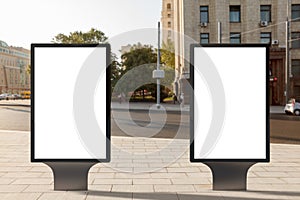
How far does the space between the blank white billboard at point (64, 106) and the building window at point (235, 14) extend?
34.3m

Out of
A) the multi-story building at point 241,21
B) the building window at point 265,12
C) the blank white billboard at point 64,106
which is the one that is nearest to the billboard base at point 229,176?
the blank white billboard at point 64,106

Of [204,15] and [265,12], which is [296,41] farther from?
[204,15]

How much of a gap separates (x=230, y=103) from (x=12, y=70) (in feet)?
322

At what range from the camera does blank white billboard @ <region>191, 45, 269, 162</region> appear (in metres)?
5.27

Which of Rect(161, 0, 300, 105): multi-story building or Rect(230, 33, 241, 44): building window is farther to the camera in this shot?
Rect(230, 33, 241, 44): building window

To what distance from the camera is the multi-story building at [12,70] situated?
90062 millimetres

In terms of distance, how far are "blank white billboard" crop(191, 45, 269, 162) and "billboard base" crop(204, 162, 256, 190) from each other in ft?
0.56

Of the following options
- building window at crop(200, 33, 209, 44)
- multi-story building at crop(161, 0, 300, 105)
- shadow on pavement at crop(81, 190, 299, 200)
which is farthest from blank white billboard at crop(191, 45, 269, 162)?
building window at crop(200, 33, 209, 44)

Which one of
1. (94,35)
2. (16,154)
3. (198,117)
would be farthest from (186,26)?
(198,117)

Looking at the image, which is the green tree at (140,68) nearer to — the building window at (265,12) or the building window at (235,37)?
the building window at (235,37)

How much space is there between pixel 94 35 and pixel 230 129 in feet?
138

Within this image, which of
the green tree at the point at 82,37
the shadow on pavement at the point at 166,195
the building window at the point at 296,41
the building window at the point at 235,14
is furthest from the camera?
the green tree at the point at 82,37

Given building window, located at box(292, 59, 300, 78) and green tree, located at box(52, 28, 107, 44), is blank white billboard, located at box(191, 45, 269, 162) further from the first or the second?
green tree, located at box(52, 28, 107, 44)

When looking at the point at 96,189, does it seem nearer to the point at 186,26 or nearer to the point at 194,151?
the point at 194,151
